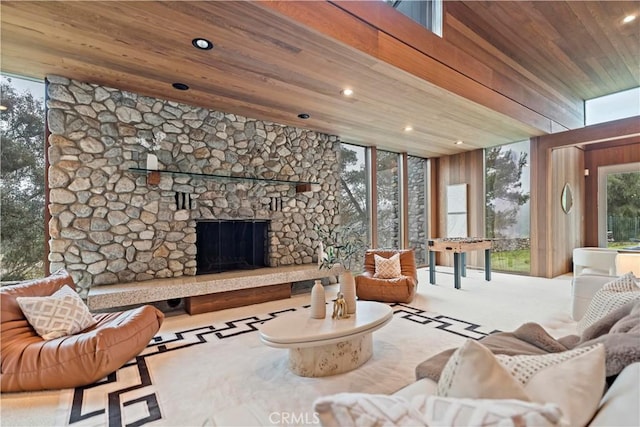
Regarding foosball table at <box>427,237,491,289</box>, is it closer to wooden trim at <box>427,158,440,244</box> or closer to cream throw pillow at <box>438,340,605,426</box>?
wooden trim at <box>427,158,440,244</box>

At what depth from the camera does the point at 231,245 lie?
5.00 m

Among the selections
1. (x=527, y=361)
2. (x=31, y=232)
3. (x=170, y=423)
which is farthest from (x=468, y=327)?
(x=31, y=232)

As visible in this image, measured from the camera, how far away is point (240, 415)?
1.15 metres

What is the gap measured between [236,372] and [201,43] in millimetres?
2860

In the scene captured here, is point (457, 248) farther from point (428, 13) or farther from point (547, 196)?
point (428, 13)

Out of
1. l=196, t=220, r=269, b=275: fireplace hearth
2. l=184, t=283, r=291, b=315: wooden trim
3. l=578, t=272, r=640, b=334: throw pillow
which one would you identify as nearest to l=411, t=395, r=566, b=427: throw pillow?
l=578, t=272, r=640, b=334: throw pillow

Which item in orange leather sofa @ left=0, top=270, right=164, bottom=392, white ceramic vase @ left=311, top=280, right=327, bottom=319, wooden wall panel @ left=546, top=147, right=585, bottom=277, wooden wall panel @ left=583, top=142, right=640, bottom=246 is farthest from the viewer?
wooden wall panel @ left=583, top=142, right=640, bottom=246

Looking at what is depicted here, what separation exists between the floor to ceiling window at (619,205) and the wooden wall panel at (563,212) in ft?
1.23

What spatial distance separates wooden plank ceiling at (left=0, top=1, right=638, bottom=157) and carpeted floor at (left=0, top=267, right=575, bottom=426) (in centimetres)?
272

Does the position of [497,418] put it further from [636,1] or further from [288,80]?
[636,1]

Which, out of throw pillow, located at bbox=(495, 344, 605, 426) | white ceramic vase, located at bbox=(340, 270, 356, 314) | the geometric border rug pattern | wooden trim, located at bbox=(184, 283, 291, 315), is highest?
throw pillow, located at bbox=(495, 344, 605, 426)

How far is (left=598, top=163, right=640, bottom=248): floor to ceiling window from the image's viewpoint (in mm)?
6398

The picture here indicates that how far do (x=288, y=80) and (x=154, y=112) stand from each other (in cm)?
195

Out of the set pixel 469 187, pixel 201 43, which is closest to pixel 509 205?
pixel 469 187
